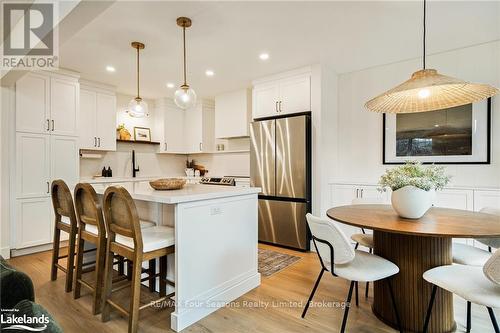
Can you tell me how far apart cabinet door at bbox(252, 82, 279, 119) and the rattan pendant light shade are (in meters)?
1.93

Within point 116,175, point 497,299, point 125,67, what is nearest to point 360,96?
point 497,299

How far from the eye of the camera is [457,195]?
298 centimetres

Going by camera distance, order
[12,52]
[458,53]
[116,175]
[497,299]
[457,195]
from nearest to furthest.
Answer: [497,299] → [12,52] → [457,195] → [458,53] → [116,175]

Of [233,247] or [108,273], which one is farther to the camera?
[233,247]

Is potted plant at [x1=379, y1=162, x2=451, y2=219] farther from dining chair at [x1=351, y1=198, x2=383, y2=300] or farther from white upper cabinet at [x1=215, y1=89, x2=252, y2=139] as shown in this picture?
white upper cabinet at [x1=215, y1=89, x2=252, y2=139]

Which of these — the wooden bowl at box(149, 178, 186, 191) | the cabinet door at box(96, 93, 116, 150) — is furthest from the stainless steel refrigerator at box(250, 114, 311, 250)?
the cabinet door at box(96, 93, 116, 150)

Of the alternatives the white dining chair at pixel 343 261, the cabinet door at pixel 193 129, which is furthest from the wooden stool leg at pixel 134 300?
the cabinet door at pixel 193 129

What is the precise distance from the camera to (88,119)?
430 centimetres

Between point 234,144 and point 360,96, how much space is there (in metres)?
2.52

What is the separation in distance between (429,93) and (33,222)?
4669 millimetres

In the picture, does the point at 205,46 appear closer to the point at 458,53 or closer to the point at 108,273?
the point at 108,273

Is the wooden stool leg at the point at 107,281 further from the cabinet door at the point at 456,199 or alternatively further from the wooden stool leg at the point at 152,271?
the cabinet door at the point at 456,199

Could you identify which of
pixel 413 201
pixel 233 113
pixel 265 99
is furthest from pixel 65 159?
pixel 413 201

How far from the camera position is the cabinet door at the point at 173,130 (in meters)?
5.43
